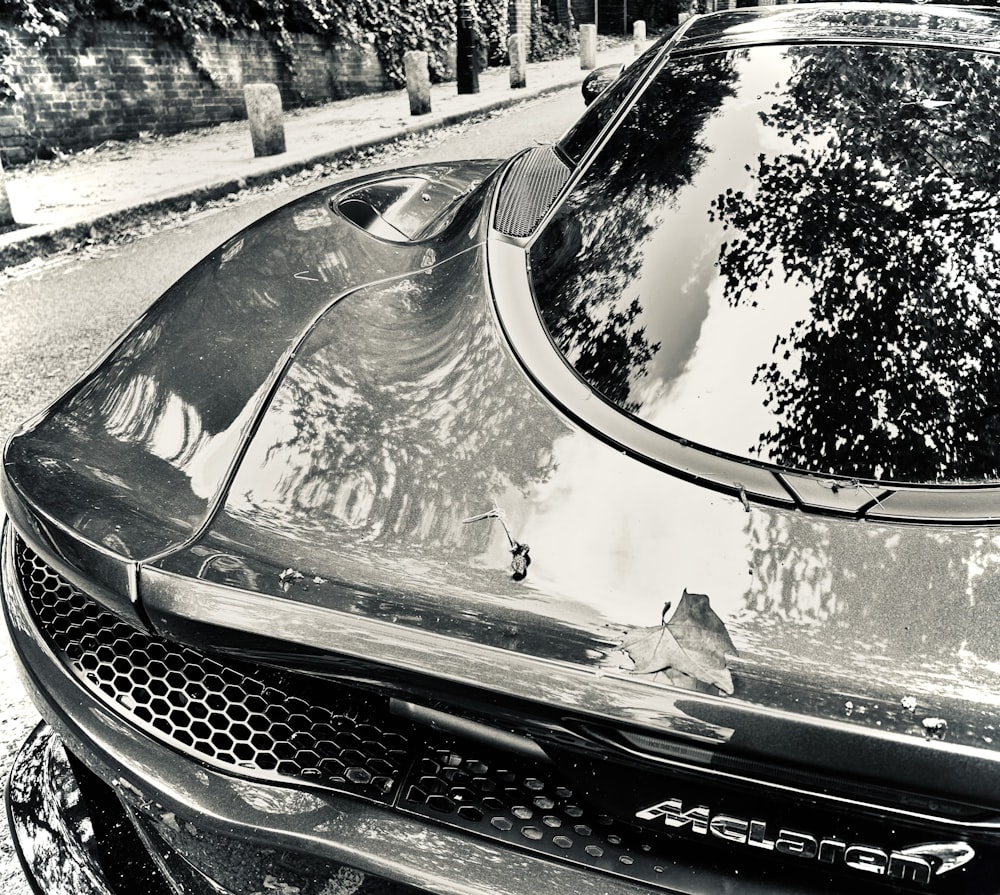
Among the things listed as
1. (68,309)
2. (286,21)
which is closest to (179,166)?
(68,309)

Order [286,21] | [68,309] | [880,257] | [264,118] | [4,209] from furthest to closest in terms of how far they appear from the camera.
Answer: [286,21]
[264,118]
[4,209]
[68,309]
[880,257]

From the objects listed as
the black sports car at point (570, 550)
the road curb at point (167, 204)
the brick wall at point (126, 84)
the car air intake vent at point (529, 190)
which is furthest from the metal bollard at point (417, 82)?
the black sports car at point (570, 550)

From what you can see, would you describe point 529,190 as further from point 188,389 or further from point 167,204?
point 167,204

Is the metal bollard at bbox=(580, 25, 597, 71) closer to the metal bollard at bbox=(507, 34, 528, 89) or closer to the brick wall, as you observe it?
the metal bollard at bbox=(507, 34, 528, 89)

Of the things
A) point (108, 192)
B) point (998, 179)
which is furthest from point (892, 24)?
point (108, 192)

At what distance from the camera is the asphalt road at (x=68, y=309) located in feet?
7.26

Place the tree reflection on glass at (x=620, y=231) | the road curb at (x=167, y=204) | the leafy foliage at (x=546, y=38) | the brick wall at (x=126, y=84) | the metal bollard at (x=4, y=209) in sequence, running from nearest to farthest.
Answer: the tree reflection on glass at (x=620, y=231) < the road curb at (x=167, y=204) < the metal bollard at (x=4, y=209) < the brick wall at (x=126, y=84) < the leafy foliage at (x=546, y=38)

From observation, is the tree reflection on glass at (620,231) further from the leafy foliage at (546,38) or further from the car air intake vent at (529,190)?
the leafy foliage at (546,38)

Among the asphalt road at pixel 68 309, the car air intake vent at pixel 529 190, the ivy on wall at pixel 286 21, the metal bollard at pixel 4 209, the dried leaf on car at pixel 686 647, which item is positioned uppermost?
the ivy on wall at pixel 286 21

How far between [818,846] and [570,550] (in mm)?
438

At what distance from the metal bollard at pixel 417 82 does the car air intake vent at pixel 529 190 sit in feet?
32.0

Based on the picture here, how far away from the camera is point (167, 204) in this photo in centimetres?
730

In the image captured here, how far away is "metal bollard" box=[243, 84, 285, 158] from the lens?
8.69m

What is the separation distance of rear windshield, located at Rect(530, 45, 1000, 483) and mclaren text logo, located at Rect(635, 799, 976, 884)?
0.52m
